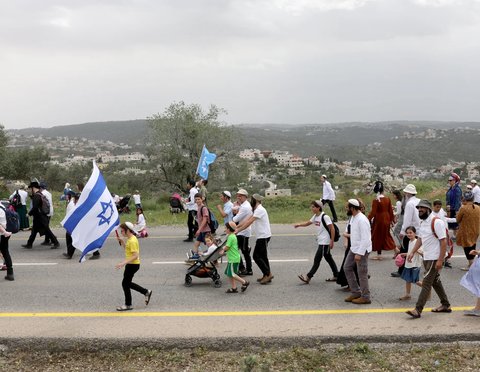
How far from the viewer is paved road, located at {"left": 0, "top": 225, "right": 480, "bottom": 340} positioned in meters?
6.42

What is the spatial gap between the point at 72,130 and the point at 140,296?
14086cm

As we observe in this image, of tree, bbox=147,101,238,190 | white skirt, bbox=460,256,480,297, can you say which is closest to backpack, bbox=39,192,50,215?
white skirt, bbox=460,256,480,297

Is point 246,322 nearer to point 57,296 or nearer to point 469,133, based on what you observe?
point 57,296

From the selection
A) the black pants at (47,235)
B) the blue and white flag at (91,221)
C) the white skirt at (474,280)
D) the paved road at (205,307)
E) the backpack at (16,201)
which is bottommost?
the paved road at (205,307)

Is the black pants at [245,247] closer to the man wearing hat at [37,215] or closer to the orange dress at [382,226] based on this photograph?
the orange dress at [382,226]

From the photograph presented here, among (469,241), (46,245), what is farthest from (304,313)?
(46,245)

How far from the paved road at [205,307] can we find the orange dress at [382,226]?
14.3 inches

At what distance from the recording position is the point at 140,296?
8.09 m

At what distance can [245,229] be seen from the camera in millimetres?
8930

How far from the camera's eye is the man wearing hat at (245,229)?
8875 mm

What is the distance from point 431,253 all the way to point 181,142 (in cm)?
3185

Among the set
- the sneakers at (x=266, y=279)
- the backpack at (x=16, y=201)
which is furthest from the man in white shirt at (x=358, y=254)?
the backpack at (x=16, y=201)

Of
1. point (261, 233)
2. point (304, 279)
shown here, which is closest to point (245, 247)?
point (261, 233)

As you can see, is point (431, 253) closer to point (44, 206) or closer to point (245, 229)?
point (245, 229)
